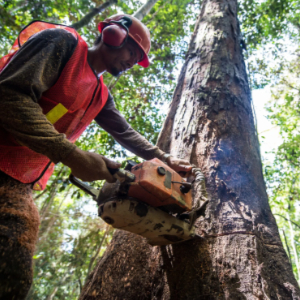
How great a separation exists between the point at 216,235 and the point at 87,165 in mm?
825

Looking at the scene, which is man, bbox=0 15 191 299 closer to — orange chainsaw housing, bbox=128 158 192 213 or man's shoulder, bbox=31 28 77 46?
man's shoulder, bbox=31 28 77 46

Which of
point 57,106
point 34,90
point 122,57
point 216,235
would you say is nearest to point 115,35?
point 122,57

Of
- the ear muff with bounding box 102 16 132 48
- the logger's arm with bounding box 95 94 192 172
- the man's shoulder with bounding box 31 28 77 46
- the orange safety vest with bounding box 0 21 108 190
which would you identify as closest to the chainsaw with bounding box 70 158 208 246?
the orange safety vest with bounding box 0 21 108 190

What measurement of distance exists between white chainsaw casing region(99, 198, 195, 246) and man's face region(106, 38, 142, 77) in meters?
1.03

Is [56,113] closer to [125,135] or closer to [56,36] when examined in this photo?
[56,36]

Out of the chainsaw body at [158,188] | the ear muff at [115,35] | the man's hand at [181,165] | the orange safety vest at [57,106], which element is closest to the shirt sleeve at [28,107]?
the orange safety vest at [57,106]

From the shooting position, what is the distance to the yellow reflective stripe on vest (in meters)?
1.31

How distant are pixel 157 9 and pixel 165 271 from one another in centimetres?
717

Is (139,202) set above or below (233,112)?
below

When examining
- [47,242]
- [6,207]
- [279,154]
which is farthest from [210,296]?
[47,242]

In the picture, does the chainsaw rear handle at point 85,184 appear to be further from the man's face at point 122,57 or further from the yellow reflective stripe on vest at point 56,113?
the man's face at point 122,57

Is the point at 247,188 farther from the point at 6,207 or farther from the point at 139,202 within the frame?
the point at 6,207

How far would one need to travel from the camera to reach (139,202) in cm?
114

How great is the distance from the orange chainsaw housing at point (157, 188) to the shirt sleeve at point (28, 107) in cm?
35
